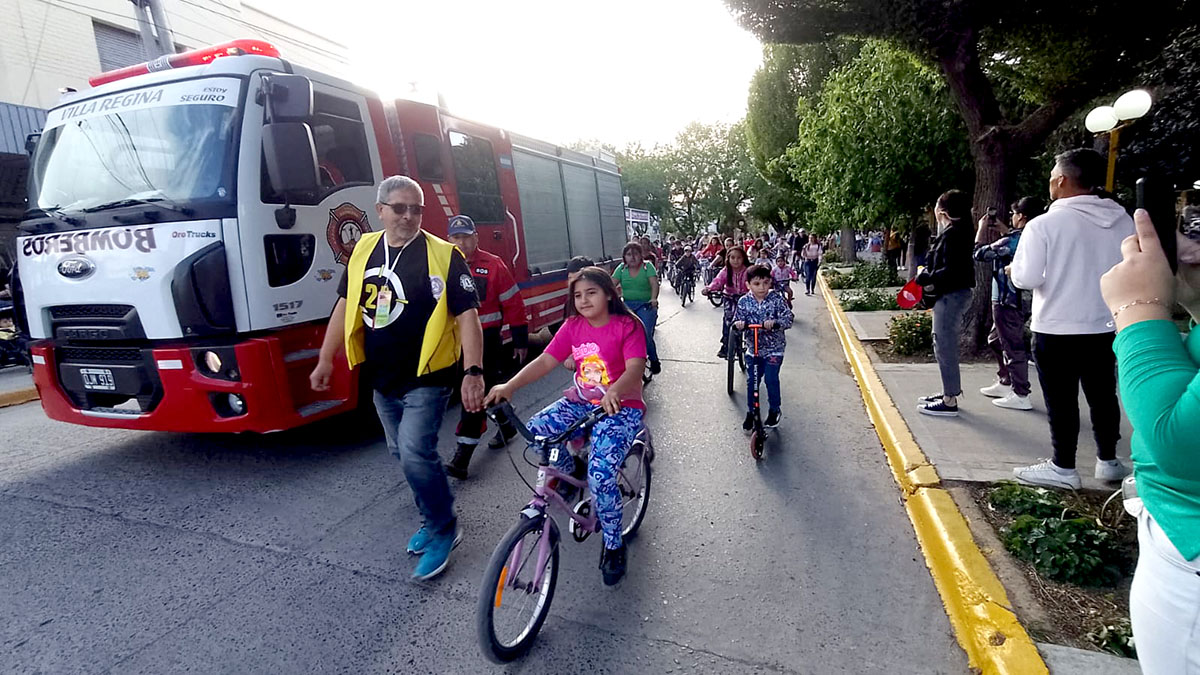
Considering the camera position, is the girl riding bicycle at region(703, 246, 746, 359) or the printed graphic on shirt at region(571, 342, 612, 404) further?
the girl riding bicycle at region(703, 246, 746, 359)

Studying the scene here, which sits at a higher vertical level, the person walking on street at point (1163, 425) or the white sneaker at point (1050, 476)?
the person walking on street at point (1163, 425)

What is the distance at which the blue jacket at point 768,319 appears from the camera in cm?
500

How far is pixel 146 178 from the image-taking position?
4.23 m

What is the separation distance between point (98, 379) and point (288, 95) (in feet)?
7.68

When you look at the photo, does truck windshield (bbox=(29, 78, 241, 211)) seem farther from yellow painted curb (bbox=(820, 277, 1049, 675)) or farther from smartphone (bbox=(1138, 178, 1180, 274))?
yellow painted curb (bbox=(820, 277, 1049, 675))

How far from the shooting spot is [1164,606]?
1280 mm

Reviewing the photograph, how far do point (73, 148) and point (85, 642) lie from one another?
3.57 metres

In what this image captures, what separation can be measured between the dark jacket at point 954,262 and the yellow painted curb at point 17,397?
969 cm

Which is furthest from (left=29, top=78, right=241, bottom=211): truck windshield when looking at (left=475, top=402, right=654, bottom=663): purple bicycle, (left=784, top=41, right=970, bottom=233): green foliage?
(left=784, top=41, right=970, bottom=233): green foliage

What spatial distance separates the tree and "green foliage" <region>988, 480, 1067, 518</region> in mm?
4135

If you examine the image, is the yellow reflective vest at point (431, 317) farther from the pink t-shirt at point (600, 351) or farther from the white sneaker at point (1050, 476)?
the white sneaker at point (1050, 476)

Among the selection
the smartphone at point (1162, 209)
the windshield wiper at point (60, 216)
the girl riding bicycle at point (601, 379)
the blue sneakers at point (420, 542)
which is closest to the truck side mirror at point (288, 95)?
the windshield wiper at point (60, 216)

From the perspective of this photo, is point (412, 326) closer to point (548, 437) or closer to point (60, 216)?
point (548, 437)

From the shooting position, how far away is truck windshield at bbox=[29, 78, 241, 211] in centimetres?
417
